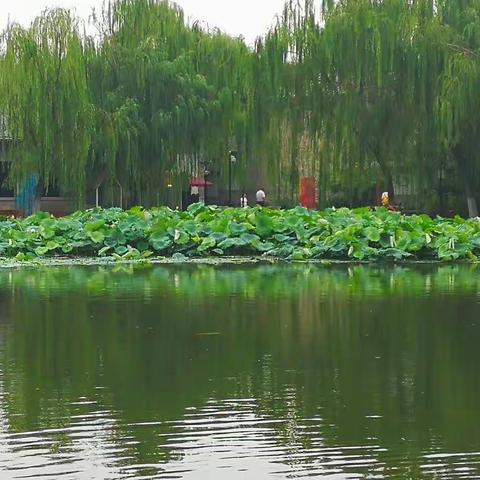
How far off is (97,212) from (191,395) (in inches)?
613

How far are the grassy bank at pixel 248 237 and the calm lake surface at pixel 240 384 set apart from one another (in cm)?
599

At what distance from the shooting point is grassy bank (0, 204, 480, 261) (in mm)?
19062

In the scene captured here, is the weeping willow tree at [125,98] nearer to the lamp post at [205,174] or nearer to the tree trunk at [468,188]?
the lamp post at [205,174]

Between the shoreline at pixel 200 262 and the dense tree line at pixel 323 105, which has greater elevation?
the dense tree line at pixel 323 105

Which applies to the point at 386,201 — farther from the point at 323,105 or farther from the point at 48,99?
the point at 48,99

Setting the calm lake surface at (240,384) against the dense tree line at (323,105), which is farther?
the dense tree line at (323,105)

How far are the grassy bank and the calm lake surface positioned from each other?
5.99 m

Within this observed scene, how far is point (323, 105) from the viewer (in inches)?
1119

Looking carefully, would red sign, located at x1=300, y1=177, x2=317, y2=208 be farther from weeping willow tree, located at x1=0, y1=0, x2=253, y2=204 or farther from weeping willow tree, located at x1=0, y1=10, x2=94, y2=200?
weeping willow tree, located at x1=0, y1=10, x2=94, y2=200

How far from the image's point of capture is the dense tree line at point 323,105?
27922mm

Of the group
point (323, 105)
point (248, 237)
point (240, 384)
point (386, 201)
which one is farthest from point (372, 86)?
point (240, 384)

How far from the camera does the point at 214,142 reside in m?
33.4

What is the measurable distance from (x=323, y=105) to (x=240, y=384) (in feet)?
71.4

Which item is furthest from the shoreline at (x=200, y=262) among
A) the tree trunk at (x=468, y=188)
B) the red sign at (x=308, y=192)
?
the tree trunk at (x=468, y=188)
